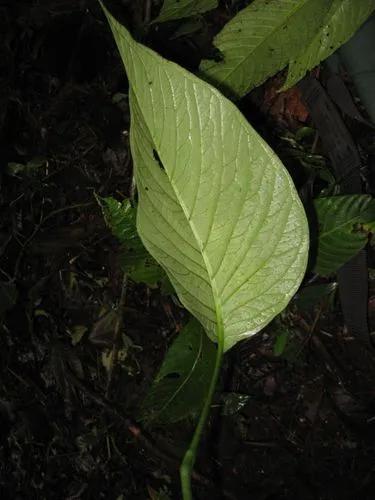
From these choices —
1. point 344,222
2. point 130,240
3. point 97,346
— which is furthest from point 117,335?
point 344,222

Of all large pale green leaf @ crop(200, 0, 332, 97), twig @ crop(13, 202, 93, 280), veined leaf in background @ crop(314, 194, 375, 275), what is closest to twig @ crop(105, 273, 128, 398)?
twig @ crop(13, 202, 93, 280)

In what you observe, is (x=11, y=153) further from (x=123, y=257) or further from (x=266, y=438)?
(x=266, y=438)

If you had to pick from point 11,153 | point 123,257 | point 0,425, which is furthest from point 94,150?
point 0,425

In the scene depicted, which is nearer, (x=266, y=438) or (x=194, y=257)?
(x=194, y=257)

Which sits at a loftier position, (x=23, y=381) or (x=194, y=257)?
(x=194, y=257)

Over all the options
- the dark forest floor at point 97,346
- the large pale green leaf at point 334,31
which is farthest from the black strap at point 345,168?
the large pale green leaf at point 334,31

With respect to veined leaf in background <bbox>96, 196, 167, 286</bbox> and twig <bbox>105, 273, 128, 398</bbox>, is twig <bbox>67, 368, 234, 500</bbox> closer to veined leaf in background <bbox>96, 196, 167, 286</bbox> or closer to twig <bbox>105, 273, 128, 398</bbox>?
twig <bbox>105, 273, 128, 398</bbox>
